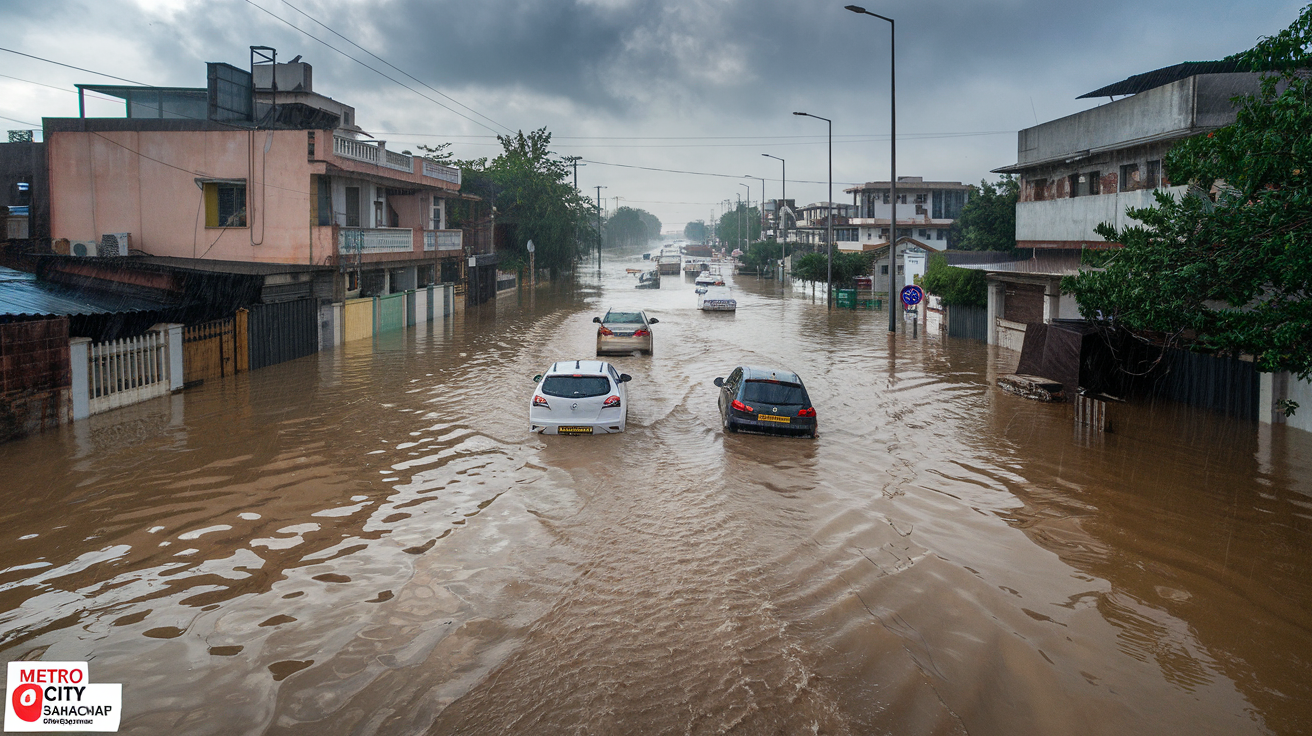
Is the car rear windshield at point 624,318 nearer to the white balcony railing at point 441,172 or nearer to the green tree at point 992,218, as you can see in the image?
the white balcony railing at point 441,172

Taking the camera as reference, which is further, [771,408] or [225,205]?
[225,205]

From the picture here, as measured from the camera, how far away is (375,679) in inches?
277

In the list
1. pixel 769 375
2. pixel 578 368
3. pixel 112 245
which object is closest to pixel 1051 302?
pixel 769 375

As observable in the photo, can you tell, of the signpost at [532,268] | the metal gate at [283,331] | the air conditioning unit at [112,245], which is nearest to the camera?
the metal gate at [283,331]

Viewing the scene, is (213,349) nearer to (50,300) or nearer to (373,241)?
(50,300)

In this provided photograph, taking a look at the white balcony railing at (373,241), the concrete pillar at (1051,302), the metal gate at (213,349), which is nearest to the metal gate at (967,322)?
the concrete pillar at (1051,302)

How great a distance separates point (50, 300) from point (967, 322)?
1197 inches

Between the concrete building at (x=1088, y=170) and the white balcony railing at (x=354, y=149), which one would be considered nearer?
the concrete building at (x=1088, y=170)

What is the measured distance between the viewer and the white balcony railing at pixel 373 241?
29500 millimetres

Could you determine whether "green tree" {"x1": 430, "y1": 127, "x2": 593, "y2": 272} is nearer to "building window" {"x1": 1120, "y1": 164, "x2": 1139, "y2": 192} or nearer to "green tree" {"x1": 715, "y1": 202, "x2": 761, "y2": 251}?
"building window" {"x1": 1120, "y1": 164, "x2": 1139, "y2": 192}

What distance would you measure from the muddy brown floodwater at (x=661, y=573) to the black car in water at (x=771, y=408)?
0.36 metres

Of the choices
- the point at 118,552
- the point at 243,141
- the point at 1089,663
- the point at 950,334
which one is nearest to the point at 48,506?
the point at 118,552

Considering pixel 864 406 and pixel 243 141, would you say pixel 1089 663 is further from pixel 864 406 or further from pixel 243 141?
pixel 243 141
